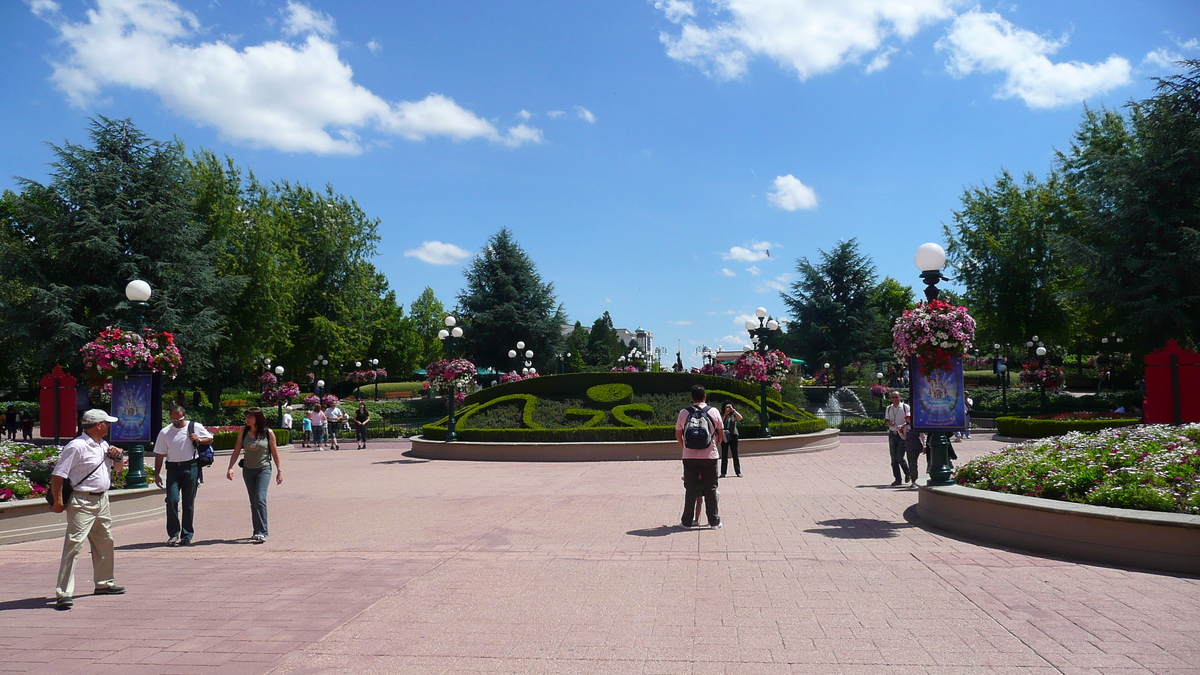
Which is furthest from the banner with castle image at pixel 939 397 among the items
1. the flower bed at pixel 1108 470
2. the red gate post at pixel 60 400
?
the red gate post at pixel 60 400

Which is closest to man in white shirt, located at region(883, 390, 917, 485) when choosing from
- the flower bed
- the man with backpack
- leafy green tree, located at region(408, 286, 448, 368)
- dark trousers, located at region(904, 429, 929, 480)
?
dark trousers, located at region(904, 429, 929, 480)

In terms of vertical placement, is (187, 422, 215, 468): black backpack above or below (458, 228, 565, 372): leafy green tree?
below

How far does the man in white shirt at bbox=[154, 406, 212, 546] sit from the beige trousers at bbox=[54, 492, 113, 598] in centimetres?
236

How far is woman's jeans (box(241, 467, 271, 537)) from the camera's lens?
8648 millimetres

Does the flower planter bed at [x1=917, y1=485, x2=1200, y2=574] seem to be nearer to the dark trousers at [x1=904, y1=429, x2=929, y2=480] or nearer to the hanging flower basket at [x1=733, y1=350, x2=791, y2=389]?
the dark trousers at [x1=904, y1=429, x2=929, y2=480]

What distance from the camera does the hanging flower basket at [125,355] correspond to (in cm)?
1172

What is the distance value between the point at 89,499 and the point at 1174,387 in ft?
71.1

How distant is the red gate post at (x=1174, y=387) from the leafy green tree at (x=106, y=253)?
110ft

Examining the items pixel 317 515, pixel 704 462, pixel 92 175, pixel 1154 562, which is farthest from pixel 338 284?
pixel 1154 562

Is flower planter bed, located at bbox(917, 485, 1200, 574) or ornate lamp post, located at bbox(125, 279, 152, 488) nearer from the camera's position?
flower planter bed, located at bbox(917, 485, 1200, 574)

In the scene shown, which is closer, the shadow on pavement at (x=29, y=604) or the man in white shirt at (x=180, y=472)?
the shadow on pavement at (x=29, y=604)

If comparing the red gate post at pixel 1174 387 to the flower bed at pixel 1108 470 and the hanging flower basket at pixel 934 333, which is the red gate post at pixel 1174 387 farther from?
the hanging flower basket at pixel 934 333

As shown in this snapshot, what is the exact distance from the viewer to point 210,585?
21.6 feet

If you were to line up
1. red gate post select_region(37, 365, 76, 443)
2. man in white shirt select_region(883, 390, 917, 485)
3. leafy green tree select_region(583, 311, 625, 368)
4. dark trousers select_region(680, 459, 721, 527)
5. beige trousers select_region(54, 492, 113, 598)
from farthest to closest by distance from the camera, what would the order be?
leafy green tree select_region(583, 311, 625, 368)
red gate post select_region(37, 365, 76, 443)
man in white shirt select_region(883, 390, 917, 485)
dark trousers select_region(680, 459, 721, 527)
beige trousers select_region(54, 492, 113, 598)
